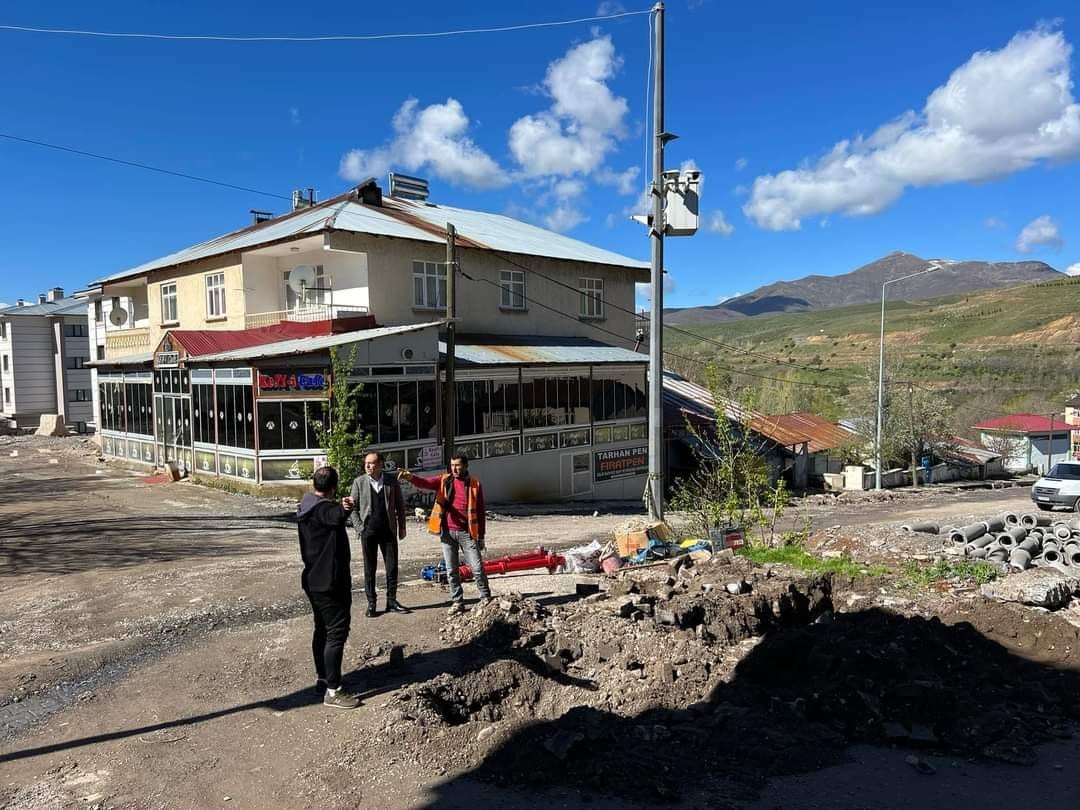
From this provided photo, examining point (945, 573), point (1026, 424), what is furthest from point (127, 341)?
point (1026, 424)

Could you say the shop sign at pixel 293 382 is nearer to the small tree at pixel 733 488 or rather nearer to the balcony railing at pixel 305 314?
the balcony railing at pixel 305 314

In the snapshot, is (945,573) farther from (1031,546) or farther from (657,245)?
(657,245)

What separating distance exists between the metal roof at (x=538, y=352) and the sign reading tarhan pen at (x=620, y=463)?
10.5 feet

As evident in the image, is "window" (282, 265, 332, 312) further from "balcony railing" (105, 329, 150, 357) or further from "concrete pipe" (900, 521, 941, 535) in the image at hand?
"concrete pipe" (900, 521, 941, 535)

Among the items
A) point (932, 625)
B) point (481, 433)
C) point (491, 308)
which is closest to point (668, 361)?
point (491, 308)

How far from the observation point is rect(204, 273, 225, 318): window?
23953 millimetres

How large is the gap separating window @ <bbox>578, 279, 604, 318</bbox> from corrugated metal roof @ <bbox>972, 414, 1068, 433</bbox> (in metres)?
31.2

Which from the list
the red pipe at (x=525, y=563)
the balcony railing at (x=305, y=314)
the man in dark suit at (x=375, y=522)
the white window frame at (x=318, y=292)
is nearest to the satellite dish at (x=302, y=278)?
the white window frame at (x=318, y=292)

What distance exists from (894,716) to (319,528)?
437 centimetres

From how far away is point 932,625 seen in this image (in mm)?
6984

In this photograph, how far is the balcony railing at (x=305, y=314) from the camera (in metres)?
21.4

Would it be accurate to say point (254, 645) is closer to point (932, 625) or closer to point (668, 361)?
point (932, 625)

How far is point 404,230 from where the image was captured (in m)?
22.6

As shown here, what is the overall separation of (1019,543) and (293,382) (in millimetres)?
14476
